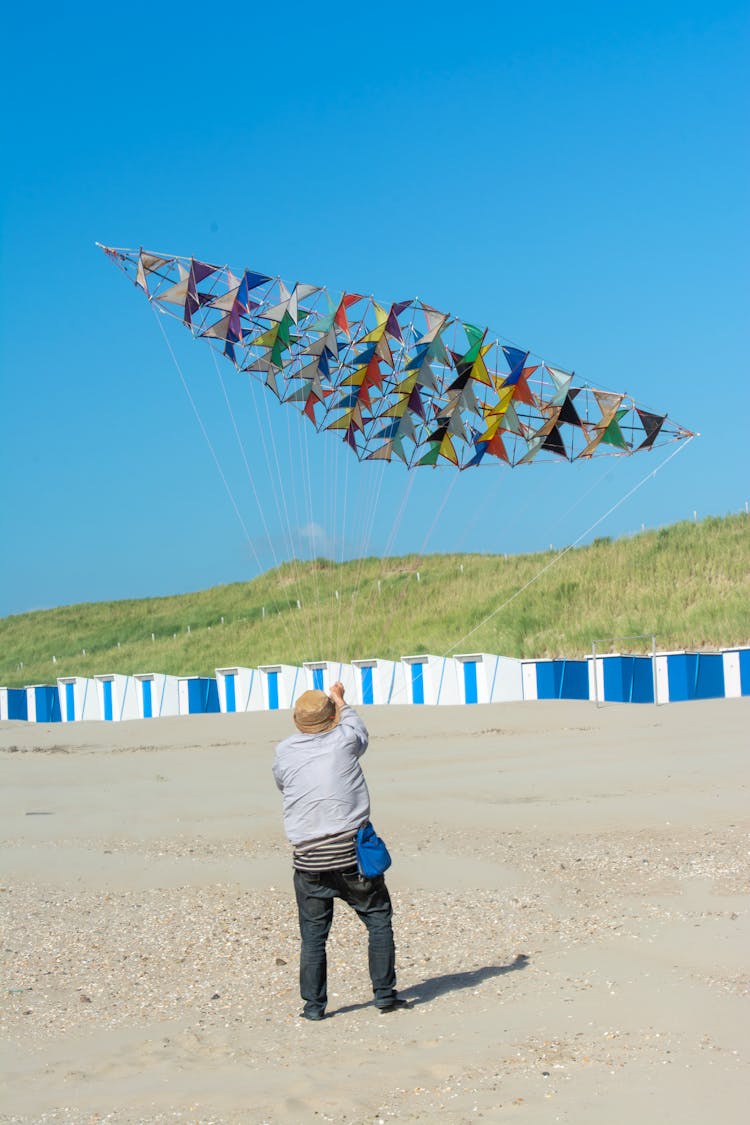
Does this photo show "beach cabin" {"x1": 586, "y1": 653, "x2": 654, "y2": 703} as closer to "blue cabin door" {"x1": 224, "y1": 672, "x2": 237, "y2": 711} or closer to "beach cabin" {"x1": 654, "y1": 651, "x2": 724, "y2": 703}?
"beach cabin" {"x1": 654, "y1": 651, "x2": 724, "y2": 703}

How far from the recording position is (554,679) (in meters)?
22.1

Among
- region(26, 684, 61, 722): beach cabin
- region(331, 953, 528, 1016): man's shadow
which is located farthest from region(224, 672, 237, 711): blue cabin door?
region(331, 953, 528, 1016): man's shadow

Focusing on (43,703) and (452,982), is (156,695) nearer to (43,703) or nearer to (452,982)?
(43,703)

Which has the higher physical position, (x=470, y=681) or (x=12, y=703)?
(x=470, y=681)

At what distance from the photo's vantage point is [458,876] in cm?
873

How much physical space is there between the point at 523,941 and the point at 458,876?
1901 mm

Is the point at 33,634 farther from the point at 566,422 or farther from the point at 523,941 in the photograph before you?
the point at 523,941

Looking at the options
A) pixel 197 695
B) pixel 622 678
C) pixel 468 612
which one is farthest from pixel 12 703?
pixel 622 678

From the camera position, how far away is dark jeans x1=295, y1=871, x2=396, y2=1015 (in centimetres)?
576

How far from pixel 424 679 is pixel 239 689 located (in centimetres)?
620

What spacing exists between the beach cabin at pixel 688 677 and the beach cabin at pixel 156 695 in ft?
42.3

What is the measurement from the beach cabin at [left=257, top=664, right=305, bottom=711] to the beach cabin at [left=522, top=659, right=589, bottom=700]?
558cm

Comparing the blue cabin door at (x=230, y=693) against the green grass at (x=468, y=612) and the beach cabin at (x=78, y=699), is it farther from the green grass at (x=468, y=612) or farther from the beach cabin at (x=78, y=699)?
the beach cabin at (x=78, y=699)

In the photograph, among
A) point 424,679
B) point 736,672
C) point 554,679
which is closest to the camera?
point 736,672
